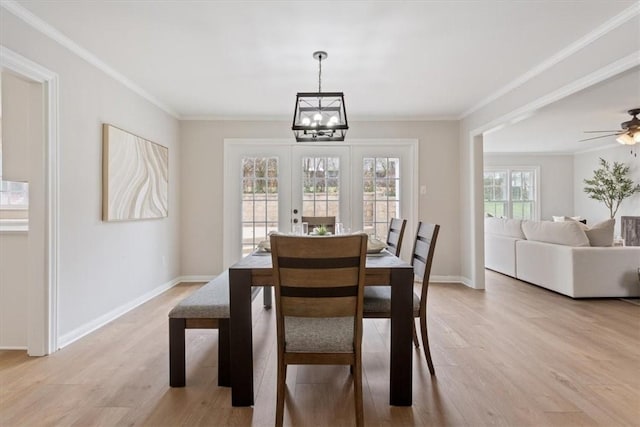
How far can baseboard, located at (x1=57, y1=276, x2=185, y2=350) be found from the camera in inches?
105

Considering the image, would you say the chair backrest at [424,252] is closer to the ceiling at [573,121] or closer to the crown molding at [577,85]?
the crown molding at [577,85]

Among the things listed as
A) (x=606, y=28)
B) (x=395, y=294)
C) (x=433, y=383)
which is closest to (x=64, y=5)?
(x=395, y=294)

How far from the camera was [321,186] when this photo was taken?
489 centimetres

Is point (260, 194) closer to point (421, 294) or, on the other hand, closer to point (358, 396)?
point (421, 294)

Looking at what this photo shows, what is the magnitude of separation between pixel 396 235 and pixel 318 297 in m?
1.73

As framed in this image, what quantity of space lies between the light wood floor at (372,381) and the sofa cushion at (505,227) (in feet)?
6.51

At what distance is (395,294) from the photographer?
182 cm

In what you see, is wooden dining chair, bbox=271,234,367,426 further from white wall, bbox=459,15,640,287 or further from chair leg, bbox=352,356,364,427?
white wall, bbox=459,15,640,287

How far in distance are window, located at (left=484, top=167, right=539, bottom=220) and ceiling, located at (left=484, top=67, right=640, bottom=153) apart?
58cm

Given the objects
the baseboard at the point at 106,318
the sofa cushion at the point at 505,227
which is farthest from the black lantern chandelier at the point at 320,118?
the sofa cushion at the point at 505,227

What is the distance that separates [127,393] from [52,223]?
4.62 ft

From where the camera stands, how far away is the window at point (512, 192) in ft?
27.5

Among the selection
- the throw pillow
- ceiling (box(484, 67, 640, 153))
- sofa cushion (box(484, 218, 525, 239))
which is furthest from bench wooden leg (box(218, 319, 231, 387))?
sofa cushion (box(484, 218, 525, 239))

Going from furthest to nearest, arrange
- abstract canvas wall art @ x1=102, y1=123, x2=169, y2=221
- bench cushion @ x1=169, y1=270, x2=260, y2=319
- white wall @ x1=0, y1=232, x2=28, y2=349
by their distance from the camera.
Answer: abstract canvas wall art @ x1=102, y1=123, x2=169, y2=221 < white wall @ x1=0, y1=232, x2=28, y2=349 < bench cushion @ x1=169, y1=270, x2=260, y2=319
